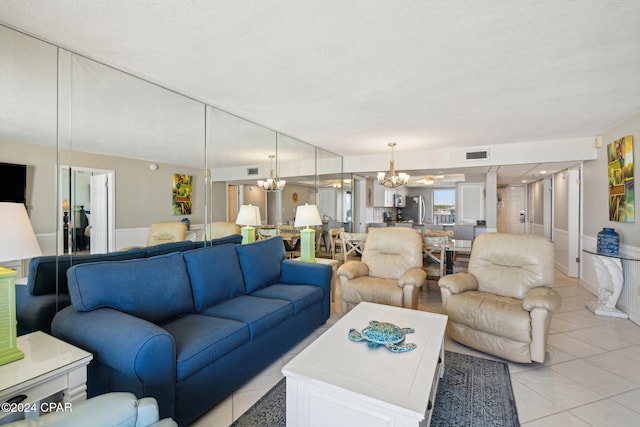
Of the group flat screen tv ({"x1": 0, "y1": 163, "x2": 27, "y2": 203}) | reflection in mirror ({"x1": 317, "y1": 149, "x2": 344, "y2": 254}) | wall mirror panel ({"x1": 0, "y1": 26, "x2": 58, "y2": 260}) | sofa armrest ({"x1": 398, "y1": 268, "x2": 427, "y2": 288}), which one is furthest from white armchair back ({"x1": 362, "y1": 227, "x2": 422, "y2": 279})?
flat screen tv ({"x1": 0, "y1": 163, "x2": 27, "y2": 203})

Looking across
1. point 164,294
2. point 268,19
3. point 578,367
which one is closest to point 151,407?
point 164,294

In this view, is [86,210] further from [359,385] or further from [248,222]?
[359,385]

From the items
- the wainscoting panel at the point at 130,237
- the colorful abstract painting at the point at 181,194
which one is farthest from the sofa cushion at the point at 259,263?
the wainscoting panel at the point at 130,237

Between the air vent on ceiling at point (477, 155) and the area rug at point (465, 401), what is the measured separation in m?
3.70

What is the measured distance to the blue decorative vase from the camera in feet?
11.3

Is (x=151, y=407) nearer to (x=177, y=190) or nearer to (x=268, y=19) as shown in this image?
(x=268, y=19)

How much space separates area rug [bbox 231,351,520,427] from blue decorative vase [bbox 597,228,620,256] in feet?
7.53

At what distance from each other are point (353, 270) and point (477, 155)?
334 cm

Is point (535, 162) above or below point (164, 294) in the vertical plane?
above

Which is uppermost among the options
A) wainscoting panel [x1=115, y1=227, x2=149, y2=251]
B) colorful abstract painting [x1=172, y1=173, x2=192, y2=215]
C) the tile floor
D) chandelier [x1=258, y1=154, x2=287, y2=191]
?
chandelier [x1=258, y1=154, x2=287, y2=191]

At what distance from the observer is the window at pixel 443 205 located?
35.4 ft

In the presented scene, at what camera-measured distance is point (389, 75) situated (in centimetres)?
243

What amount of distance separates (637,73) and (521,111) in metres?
0.98

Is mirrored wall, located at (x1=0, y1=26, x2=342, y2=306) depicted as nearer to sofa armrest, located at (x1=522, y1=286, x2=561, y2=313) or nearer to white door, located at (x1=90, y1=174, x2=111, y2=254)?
white door, located at (x1=90, y1=174, x2=111, y2=254)
